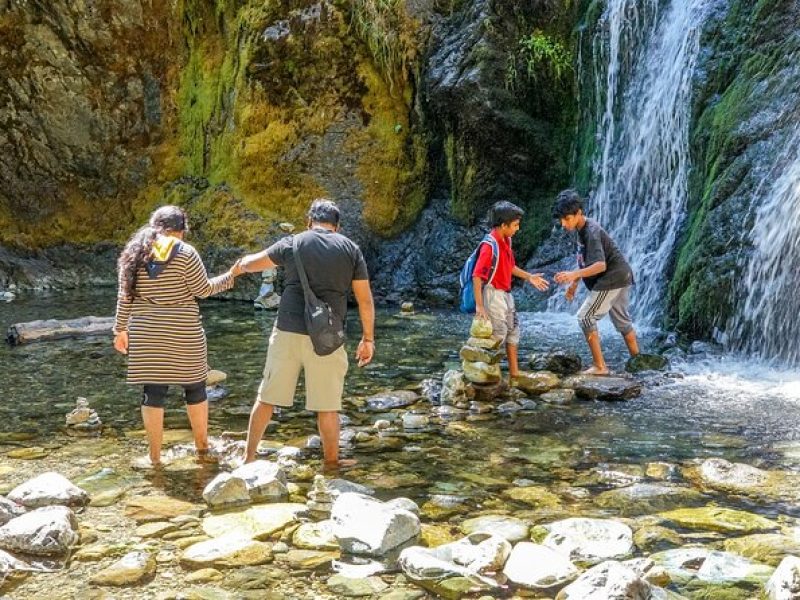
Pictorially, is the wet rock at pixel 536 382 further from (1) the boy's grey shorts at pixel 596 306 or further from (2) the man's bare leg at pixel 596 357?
(1) the boy's grey shorts at pixel 596 306

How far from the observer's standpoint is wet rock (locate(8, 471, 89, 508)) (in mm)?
5430

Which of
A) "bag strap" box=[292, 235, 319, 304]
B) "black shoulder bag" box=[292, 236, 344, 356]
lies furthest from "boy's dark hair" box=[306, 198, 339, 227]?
"bag strap" box=[292, 235, 319, 304]

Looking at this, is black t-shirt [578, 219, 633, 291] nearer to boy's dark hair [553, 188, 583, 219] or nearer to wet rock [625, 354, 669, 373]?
boy's dark hair [553, 188, 583, 219]

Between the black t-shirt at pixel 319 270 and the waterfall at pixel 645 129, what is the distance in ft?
24.5

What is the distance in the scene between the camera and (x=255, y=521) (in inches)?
201

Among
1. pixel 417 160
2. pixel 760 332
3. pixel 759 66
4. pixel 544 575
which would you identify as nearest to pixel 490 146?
pixel 417 160

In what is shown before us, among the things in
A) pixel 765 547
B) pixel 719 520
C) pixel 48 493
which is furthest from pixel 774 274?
pixel 48 493

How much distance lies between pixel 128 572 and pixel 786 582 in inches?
131

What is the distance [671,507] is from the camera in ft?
17.5

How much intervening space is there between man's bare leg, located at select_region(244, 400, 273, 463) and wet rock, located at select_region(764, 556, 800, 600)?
363cm

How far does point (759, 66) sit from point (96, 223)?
15.3 m

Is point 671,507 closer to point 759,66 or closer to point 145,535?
point 145,535

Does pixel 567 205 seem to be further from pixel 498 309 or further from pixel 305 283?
pixel 305 283

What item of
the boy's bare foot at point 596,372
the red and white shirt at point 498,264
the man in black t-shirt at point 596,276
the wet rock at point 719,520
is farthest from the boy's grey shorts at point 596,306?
the wet rock at point 719,520
